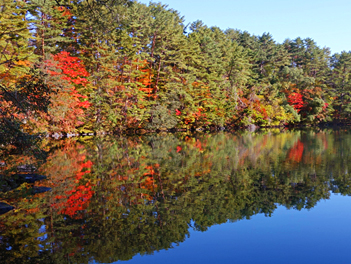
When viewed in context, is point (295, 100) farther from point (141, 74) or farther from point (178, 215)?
point (178, 215)

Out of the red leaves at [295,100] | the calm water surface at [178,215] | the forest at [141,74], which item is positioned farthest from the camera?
the red leaves at [295,100]

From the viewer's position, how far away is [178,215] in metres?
6.99

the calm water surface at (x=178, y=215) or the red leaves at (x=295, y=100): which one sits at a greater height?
the red leaves at (x=295, y=100)

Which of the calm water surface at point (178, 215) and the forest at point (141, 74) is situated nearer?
the calm water surface at point (178, 215)

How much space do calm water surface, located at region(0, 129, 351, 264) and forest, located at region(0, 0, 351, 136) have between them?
999 centimetres

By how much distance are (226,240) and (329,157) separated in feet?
37.8

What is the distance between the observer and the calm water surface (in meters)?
5.29

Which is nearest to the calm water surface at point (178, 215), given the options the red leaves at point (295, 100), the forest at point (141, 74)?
the forest at point (141, 74)

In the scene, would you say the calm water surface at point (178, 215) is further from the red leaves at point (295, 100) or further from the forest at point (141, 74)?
the red leaves at point (295, 100)

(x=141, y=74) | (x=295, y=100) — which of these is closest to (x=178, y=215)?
(x=141, y=74)

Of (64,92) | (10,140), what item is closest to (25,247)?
(10,140)

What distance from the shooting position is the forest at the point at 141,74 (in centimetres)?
2484

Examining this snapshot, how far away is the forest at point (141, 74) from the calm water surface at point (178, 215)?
9.99m

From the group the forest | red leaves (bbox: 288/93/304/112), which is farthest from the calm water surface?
red leaves (bbox: 288/93/304/112)
